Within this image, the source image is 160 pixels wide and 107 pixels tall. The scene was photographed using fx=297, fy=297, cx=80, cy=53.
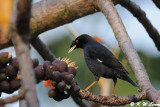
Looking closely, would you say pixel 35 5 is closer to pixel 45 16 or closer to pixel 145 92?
pixel 45 16

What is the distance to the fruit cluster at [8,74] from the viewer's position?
1497 mm

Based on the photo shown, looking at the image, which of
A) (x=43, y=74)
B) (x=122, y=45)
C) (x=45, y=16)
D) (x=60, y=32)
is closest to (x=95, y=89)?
(x=45, y=16)

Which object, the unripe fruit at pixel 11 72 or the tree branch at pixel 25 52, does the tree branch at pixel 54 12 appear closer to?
the unripe fruit at pixel 11 72

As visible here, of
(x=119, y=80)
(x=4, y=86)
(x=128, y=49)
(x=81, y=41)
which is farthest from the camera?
(x=119, y=80)

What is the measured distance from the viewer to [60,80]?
1602 millimetres

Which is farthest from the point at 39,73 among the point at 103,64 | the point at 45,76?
the point at 103,64

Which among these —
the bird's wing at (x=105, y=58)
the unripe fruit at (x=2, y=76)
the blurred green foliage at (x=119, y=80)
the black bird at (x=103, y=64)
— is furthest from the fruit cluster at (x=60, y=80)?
the blurred green foliage at (x=119, y=80)

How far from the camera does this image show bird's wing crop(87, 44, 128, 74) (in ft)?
12.1

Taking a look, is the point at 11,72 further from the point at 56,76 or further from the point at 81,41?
the point at 81,41

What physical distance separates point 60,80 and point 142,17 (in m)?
1.79

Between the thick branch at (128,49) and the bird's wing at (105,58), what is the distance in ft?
4.24

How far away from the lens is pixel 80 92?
175cm

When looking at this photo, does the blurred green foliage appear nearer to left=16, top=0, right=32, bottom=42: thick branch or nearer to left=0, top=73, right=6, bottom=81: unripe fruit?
left=0, top=73, right=6, bottom=81: unripe fruit

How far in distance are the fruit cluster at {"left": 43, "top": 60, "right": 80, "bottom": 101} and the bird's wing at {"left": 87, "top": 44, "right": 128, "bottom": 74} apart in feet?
6.76
